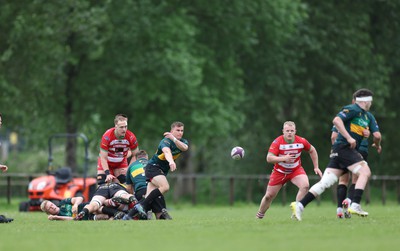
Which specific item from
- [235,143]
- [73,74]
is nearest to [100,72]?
[73,74]

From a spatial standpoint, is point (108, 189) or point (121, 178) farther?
point (121, 178)

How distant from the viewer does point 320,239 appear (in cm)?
1314

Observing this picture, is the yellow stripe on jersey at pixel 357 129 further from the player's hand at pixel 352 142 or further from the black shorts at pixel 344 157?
the player's hand at pixel 352 142

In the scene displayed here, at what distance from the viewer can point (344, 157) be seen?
17.6 metres

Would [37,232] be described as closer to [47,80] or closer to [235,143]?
[47,80]

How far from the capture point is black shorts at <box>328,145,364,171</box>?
17.5 metres

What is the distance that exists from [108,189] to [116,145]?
164 centimetres

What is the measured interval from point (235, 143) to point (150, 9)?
1239cm

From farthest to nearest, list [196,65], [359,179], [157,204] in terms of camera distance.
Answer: [196,65]
[157,204]
[359,179]

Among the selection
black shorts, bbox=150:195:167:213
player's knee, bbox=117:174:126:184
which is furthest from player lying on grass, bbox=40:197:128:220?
player's knee, bbox=117:174:126:184

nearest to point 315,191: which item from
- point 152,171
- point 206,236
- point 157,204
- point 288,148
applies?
point 288,148

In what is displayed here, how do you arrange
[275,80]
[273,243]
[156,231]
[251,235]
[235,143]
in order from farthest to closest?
[235,143], [275,80], [156,231], [251,235], [273,243]

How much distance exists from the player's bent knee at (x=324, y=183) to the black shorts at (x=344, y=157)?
238 millimetres

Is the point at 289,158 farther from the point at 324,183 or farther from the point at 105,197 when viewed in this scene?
the point at 105,197
